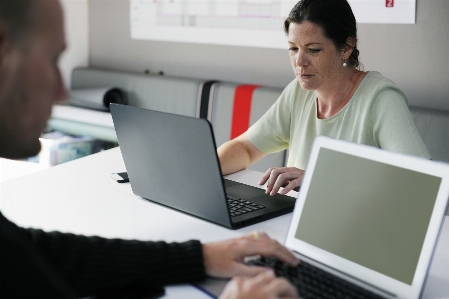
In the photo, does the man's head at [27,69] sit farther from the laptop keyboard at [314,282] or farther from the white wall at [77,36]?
the white wall at [77,36]

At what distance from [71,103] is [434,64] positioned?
206 cm

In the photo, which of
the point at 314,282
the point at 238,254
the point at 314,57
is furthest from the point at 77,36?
the point at 314,282

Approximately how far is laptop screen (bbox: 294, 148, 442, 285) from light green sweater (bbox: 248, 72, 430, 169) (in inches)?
21.7

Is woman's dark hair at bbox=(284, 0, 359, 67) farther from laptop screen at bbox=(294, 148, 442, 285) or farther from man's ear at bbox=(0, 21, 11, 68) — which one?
man's ear at bbox=(0, 21, 11, 68)

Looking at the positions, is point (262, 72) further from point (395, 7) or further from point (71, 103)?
point (71, 103)

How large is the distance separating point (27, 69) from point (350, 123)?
1.25 meters

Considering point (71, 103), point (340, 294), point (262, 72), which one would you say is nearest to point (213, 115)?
point (262, 72)

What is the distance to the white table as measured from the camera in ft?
4.00

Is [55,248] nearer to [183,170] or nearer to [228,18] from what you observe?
[183,170]

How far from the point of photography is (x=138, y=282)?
1010 mm

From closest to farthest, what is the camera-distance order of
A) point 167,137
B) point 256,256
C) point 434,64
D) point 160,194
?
point 256,256 < point 167,137 < point 160,194 < point 434,64

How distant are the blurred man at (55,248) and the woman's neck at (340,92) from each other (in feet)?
2.89

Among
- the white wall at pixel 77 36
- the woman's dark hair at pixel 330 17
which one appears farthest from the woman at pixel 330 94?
the white wall at pixel 77 36

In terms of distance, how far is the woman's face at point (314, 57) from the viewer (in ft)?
5.88
